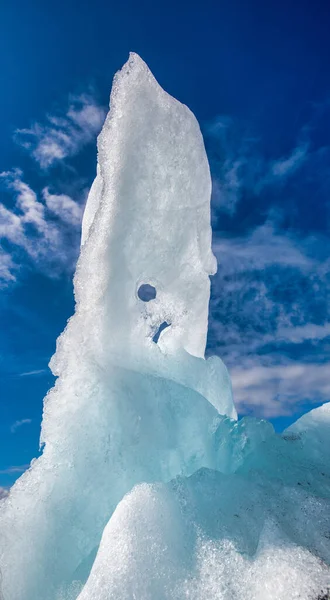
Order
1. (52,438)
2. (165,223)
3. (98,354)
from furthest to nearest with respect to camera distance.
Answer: (165,223) → (98,354) → (52,438)

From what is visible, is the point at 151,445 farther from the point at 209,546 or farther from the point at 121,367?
the point at 209,546

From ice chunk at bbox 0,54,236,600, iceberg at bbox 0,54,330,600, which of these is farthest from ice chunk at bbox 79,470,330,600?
ice chunk at bbox 0,54,236,600

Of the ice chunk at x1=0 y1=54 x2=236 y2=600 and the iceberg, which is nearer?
the iceberg

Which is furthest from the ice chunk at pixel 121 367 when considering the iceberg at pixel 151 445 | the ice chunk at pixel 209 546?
the ice chunk at pixel 209 546

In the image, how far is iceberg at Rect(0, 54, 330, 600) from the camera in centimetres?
420

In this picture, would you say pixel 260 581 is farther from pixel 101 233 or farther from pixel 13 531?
pixel 101 233

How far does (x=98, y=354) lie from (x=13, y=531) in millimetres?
2657

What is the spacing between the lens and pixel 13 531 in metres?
5.48

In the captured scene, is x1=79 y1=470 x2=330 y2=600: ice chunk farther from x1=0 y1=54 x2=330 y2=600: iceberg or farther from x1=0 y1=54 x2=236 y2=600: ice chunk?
x1=0 y1=54 x2=236 y2=600: ice chunk

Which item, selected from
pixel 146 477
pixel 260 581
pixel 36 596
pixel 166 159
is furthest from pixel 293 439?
pixel 166 159

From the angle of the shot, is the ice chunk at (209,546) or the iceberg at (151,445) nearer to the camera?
the ice chunk at (209,546)

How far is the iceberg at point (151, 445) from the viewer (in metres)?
4.20

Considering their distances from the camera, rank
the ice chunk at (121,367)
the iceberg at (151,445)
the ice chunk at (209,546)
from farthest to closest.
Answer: the ice chunk at (121,367), the iceberg at (151,445), the ice chunk at (209,546)

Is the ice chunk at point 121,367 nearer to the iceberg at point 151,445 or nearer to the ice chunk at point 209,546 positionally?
the iceberg at point 151,445
